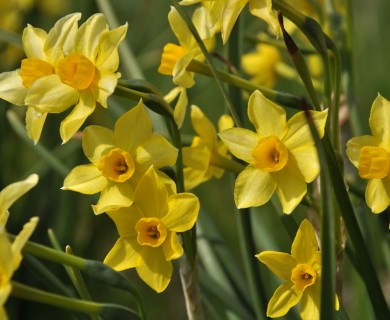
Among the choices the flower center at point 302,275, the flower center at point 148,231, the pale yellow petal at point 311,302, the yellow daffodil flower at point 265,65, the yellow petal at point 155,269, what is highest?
the flower center at point 148,231

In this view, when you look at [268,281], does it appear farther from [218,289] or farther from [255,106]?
[255,106]

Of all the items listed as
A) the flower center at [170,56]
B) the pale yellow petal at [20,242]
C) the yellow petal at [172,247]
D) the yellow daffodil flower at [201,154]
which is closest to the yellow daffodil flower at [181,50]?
the flower center at [170,56]

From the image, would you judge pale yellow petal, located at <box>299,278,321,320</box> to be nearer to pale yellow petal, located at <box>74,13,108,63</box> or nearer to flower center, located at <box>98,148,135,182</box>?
flower center, located at <box>98,148,135,182</box>

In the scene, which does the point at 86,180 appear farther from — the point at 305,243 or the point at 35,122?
the point at 305,243

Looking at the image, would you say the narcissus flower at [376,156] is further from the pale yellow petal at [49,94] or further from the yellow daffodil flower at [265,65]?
the yellow daffodil flower at [265,65]

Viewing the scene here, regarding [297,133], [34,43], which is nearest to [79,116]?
[34,43]
